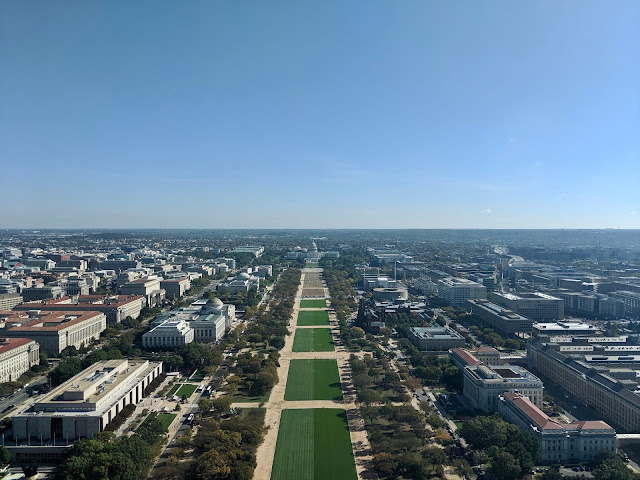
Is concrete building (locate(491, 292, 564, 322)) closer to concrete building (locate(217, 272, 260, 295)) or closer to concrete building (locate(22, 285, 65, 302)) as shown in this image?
concrete building (locate(217, 272, 260, 295))

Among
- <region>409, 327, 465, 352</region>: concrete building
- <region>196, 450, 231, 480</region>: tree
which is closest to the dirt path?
<region>196, 450, 231, 480</region>: tree

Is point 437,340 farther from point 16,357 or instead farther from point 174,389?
point 16,357

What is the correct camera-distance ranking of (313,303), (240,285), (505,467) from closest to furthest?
(505,467), (313,303), (240,285)

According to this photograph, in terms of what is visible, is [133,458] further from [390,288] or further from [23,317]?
[390,288]

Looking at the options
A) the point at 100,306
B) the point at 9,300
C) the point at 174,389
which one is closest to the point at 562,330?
the point at 174,389

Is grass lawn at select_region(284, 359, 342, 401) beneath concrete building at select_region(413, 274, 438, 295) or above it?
beneath
